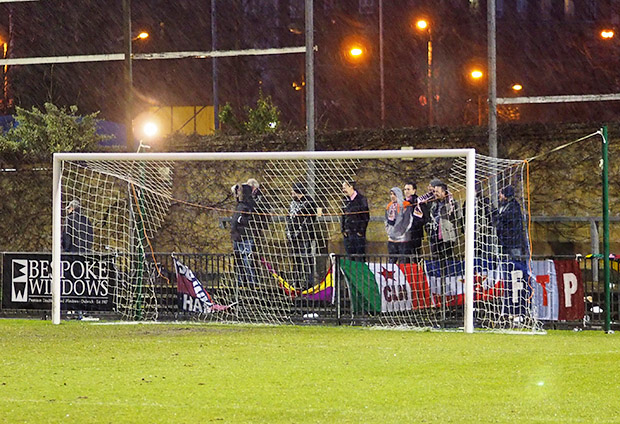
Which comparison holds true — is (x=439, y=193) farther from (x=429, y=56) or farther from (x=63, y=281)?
(x=429, y=56)

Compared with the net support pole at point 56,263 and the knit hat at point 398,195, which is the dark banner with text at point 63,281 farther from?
the knit hat at point 398,195

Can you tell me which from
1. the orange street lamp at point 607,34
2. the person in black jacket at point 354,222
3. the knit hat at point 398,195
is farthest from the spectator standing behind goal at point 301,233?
the orange street lamp at point 607,34

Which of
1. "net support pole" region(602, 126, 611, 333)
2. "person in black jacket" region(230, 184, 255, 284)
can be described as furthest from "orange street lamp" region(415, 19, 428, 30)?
"net support pole" region(602, 126, 611, 333)

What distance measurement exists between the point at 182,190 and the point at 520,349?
461 inches

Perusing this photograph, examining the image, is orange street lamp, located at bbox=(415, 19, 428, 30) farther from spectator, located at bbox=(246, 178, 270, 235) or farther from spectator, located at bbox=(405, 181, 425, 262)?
spectator, located at bbox=(405, 181, 425, 262)

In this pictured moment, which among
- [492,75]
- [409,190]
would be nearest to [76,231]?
[409,190]

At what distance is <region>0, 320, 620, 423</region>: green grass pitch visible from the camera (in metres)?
Result: 8.12

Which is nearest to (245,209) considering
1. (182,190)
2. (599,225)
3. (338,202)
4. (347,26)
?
(338,202)

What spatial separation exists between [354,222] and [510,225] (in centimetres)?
258

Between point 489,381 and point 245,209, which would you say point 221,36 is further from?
point 489,381

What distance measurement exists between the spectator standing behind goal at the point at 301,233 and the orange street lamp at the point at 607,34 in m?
10.9

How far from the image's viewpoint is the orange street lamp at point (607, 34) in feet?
85.1

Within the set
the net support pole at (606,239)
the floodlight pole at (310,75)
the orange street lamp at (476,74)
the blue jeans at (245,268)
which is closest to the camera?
the net support pole at (606,239)

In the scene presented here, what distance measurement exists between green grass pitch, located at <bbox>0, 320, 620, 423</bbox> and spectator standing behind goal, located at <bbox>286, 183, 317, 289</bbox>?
2122mm
